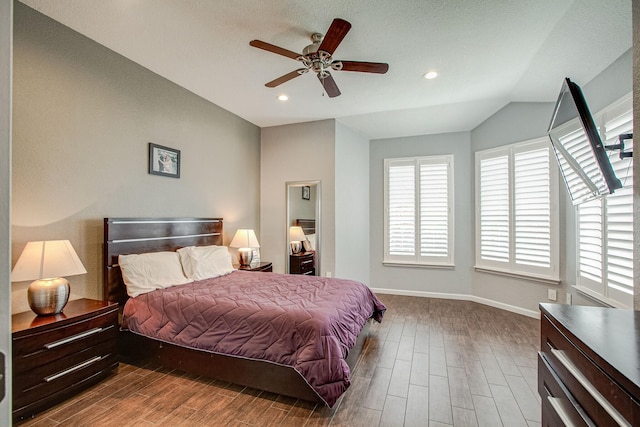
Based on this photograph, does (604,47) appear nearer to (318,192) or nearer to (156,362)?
(318,192)

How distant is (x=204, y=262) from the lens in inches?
135

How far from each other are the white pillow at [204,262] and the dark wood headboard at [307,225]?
140cm

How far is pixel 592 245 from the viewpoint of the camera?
3.04 m

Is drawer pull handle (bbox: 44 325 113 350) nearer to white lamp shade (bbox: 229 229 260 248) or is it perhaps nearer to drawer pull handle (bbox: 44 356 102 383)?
drawer pull handle (bbox: 44 356 102 383)

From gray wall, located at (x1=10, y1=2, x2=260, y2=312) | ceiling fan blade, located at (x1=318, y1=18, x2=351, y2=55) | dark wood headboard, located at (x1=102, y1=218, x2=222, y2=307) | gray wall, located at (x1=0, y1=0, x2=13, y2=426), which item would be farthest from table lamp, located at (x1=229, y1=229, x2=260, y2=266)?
gray wall, located at (x1=0, y1=0, x2=13, y2=426)

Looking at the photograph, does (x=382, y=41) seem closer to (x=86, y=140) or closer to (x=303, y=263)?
(x=86, y=140)

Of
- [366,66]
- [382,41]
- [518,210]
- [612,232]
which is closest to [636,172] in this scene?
[612,232]

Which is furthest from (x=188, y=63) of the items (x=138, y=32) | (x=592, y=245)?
(x=592, y=245)

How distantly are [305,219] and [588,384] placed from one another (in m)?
4.06

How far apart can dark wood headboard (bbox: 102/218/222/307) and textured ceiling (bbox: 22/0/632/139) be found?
1.66 meters

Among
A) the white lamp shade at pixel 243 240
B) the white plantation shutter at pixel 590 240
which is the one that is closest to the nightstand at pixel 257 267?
the white lamp shade at pixel 243 240

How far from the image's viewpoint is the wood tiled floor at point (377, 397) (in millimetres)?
2020

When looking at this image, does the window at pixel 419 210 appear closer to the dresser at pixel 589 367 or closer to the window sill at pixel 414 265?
the window sill at pixel 414 265

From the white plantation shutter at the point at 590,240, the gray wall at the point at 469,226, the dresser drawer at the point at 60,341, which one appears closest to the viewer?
the dresser drawer at the point at 60,341
